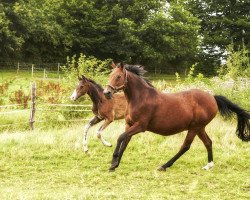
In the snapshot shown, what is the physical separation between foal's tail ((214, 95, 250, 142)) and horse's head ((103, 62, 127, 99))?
208 centimetres

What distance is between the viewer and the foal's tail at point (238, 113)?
8.23 meters

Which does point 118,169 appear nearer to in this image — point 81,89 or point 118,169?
point 118,169

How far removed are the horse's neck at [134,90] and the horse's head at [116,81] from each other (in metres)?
0.16

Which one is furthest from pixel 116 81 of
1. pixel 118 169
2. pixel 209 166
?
pixel 209 166

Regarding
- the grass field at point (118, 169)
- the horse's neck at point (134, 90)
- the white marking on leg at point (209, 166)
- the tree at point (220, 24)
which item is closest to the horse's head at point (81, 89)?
the grass field at point (118, 169)

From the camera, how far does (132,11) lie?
4162cm

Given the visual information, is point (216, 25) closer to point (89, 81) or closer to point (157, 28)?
point (157, 28)

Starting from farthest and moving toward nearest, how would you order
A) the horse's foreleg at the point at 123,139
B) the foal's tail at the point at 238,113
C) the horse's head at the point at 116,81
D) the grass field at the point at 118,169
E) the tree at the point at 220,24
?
the tree at the point at 220,24, the foal's tail at the point at 238,113, the horse's foreleg at the point at 123,139, the horse's head at the point at 116,81, the grass field at the point at 118,169

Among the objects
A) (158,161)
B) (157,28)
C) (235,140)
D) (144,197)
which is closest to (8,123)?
(158,161)

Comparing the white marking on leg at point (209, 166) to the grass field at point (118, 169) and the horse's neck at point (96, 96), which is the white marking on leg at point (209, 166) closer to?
the grass field at point (118, 169)

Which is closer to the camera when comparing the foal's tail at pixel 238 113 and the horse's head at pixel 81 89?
the foal's tail at pixel 238 113

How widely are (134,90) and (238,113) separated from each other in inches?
90.6

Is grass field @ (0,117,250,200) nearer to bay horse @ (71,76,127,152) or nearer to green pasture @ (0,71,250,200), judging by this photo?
green pasture @ (0,71,250,200)

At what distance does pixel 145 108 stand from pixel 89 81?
2954 mm
